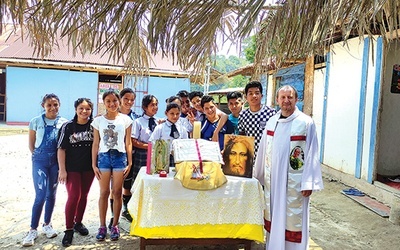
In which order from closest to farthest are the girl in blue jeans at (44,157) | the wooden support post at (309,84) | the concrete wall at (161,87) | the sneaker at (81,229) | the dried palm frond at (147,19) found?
1. the dried palm frond at (147,19)
2. the girl in blue jeans at (44,157)
3. the sneaker at (81,229)
4. the wooden support post at (309,84)
5. the concrete wall at (161,87)

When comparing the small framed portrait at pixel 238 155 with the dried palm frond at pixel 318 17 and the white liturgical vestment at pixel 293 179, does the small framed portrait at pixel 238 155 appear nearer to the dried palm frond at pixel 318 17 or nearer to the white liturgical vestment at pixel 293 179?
the white liturgical vestment at pixel 293 179

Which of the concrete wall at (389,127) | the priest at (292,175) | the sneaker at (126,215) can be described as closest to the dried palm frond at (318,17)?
the priest at (292,175)

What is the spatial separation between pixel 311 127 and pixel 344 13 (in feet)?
3.63

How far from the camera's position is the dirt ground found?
3580 mm

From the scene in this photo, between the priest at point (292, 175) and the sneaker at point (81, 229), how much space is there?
6.53ft

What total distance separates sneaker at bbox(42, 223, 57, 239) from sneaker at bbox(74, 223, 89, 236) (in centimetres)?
22

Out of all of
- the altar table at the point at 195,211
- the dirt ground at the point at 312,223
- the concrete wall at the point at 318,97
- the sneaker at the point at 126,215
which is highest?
the concrete wall at the point at 318,97

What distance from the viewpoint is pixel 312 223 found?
448cm

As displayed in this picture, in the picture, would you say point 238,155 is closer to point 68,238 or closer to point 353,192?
point 68,238

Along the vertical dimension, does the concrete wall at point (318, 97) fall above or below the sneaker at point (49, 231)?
above

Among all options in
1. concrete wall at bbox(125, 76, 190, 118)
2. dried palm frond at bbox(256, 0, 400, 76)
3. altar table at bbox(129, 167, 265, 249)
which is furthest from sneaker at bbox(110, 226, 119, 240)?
concrete wall at bbox(125, 76, 190, 118)

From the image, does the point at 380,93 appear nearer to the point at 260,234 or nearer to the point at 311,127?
the point at 311,127

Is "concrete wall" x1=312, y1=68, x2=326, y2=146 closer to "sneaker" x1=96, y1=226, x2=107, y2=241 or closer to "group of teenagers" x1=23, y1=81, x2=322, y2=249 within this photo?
"group of teenagers" x1=23, y1=81, x2=322, y2=249

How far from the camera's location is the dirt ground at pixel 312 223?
3.58 metres
